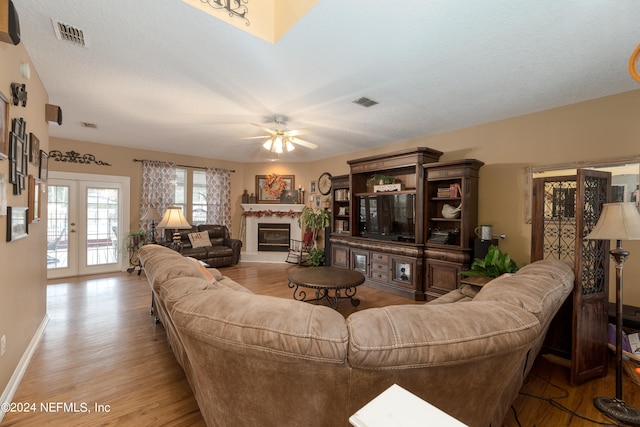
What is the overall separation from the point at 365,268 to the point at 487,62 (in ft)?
11.9

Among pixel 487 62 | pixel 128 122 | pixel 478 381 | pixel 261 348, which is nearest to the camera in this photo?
pixel 261 348

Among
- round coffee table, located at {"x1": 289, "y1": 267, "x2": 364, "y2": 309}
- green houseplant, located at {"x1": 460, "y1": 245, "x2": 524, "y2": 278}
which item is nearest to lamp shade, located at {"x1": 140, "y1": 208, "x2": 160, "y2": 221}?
round coffee table, located at {"x1": 289, "y1": 267, "x2": 364, "y2": 309}

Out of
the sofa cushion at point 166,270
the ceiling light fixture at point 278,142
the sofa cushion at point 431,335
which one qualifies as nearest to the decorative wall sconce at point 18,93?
the sofa cushion at point 166,270

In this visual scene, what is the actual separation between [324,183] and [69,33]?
16.8 ft

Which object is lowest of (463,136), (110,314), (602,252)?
(110,314)

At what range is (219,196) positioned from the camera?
23.2 ft

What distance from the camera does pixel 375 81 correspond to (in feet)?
9.28

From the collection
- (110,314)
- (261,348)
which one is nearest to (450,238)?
(261,348)

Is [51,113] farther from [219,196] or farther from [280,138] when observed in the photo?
[219,196]

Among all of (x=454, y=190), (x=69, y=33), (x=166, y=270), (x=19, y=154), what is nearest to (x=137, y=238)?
(x=19, y=154)

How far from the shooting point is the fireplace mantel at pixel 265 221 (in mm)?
7184

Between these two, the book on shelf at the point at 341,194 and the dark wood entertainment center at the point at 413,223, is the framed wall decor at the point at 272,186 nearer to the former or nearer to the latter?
the book on shelf at the point at 341,194

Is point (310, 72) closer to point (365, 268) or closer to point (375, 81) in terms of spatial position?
point (375, 81)

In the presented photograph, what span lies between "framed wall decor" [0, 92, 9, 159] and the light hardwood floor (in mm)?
1689
